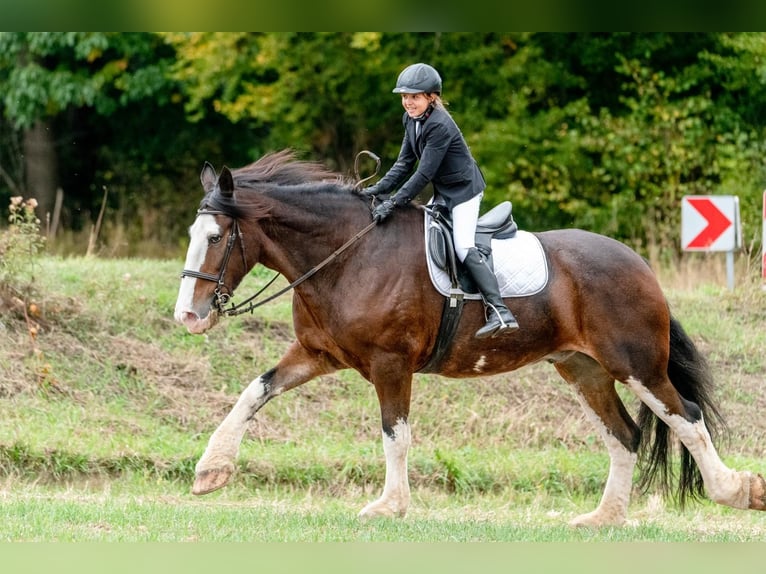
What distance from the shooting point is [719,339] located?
13.9 m

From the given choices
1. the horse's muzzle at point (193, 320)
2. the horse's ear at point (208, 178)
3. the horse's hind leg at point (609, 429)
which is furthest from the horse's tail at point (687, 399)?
the horse's ear at point (208, 178)

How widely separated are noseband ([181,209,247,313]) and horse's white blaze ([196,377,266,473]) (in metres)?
0.67

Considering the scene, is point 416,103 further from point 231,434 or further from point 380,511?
point 380,511

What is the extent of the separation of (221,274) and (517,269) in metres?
2.05

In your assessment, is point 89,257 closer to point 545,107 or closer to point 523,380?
point 523,380

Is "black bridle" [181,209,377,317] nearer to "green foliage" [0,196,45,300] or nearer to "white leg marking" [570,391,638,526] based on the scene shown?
"white leg marking" [570,391,638,526]

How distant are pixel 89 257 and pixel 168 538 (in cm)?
834

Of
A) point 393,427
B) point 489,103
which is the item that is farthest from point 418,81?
point 489,103

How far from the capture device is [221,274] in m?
8.02

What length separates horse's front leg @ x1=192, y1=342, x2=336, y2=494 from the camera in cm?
823

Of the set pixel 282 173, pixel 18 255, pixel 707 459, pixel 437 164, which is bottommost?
pixel 707 459

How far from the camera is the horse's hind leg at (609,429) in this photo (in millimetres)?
8891

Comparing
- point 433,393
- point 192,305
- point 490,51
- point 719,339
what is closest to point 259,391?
point 192,305

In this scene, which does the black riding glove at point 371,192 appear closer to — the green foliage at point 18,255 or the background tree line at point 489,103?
the green foliage at point 18,255
